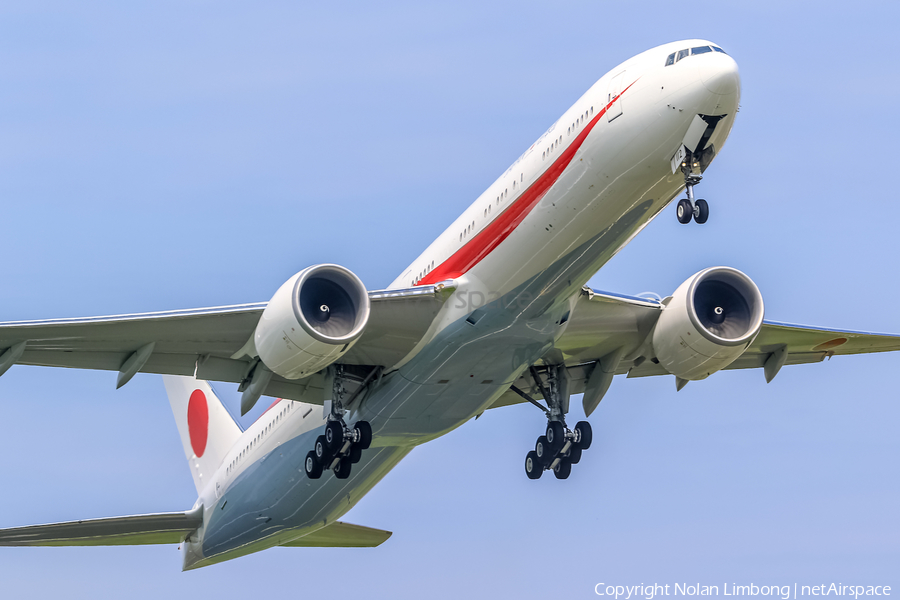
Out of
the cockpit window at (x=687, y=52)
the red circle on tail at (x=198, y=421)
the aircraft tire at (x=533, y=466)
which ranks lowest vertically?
the aircraft tire at (x=533, y=466)

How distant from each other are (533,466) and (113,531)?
9864 millimetres

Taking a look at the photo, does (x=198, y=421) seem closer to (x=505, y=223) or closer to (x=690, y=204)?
(x=505, y=223)

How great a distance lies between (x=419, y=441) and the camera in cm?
2467

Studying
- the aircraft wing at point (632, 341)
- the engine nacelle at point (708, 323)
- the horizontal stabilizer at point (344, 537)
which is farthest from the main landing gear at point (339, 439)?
the horizontal stabilizer at point (344, 537)

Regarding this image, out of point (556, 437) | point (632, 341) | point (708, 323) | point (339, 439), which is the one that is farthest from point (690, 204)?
point (339, 439)

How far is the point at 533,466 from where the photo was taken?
2556 cm

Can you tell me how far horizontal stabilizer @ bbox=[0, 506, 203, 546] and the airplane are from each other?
2.4 inches

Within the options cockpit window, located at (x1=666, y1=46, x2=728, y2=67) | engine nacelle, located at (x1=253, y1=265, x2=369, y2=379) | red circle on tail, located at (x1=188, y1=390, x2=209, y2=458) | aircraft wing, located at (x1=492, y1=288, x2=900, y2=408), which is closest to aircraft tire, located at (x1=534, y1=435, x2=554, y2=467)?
aircraft wing, located at (x1=492, y1=288, x2=900, y2=408)

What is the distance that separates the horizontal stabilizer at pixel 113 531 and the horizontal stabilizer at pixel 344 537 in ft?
9.44

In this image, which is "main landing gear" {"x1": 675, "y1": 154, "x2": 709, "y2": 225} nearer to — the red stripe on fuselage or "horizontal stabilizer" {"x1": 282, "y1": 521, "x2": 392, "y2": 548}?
the red stripe on fuselage

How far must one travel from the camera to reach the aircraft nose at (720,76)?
18047 mm

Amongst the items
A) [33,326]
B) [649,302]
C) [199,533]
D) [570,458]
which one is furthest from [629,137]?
[199,533]

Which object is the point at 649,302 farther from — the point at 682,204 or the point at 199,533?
the point at 199,533

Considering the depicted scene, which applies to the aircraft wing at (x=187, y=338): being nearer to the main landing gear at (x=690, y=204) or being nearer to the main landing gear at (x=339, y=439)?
the main landing gear at (x=339, y=439)
